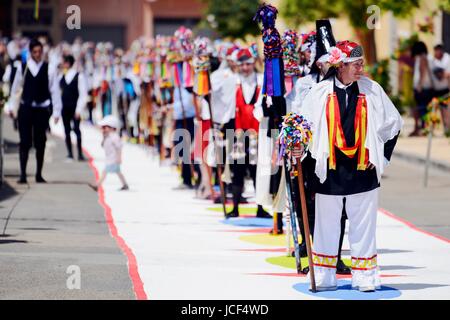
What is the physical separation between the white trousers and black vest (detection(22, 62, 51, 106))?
9738 mm

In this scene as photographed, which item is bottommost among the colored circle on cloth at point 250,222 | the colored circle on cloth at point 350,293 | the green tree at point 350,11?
A: the colored circle on cloth at point 250,222

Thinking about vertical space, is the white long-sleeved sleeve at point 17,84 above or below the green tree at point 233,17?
below

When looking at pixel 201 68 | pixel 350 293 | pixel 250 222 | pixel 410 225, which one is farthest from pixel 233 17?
pixel 350 293

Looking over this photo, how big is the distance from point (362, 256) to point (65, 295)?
2.29 meters

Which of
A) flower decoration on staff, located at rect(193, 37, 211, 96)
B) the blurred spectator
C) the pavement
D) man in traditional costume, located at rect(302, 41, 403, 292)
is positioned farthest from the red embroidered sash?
the blurred spectator

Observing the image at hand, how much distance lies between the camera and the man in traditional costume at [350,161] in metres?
10.4

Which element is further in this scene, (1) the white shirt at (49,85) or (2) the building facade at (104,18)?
(2) the building facade at (104,18)

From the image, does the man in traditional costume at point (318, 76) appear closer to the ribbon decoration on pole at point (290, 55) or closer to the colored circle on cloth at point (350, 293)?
the colored circle on cloth at point (350, 293)

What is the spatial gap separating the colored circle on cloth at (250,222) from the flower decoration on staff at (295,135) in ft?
14.6

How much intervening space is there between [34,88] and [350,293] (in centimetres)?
1008

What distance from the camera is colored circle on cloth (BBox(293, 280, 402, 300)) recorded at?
33.6ft

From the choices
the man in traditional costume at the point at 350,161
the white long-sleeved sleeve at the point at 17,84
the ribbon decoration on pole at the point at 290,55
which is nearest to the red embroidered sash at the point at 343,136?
the man in traditional costume at the point at 350,161

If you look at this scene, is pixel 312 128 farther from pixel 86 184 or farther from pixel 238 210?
pixel 86 184
